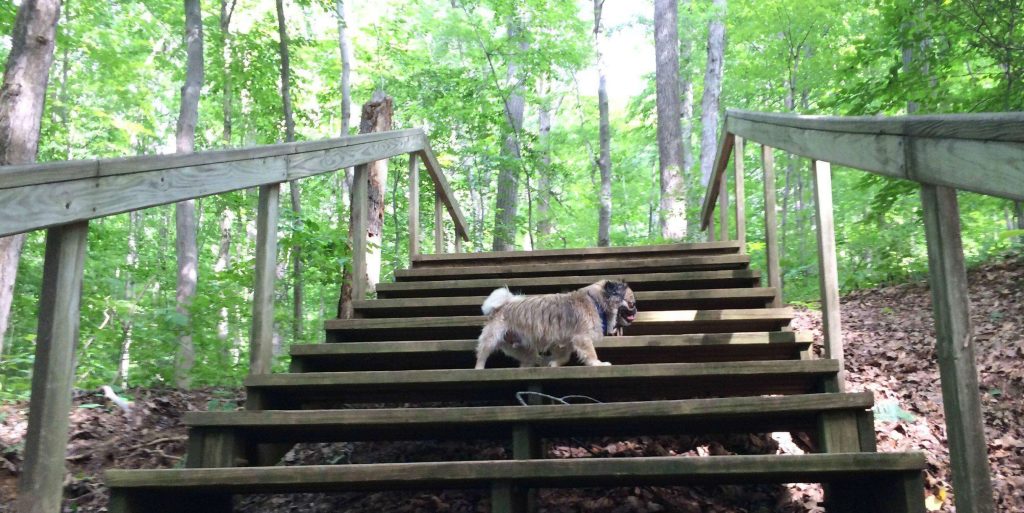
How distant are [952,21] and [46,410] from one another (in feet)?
21.8

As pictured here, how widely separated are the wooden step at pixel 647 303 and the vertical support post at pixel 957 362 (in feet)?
7.18

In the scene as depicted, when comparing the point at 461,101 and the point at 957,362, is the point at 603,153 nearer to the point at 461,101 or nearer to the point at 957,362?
the point at 461,101

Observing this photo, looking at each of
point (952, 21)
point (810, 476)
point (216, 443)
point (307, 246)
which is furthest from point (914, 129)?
point (307, 246)

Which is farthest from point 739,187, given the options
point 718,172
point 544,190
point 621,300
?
point 544,190

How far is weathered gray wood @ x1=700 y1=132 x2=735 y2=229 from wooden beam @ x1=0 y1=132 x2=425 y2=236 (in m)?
3.13

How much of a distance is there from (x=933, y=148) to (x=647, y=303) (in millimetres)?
2423

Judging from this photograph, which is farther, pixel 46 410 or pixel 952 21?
pixel 952 21

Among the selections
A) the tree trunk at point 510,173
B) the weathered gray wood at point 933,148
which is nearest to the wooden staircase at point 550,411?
the weathered gray wood at point 933,148

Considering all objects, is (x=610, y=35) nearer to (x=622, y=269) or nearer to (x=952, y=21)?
(x=952, y=21)

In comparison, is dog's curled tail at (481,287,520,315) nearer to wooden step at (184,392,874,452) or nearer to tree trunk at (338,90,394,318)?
wooden step at (184,392,874,452)

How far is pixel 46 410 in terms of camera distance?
1.72m

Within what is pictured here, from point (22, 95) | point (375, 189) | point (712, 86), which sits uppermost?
point (712, 86)

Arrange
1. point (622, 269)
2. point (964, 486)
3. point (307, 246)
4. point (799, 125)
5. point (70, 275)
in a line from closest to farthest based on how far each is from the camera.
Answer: point (964, 486)
point (70, 275)
point (799, 125)
point (622, 269)
point (307, 246)

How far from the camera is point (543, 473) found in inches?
82.9
